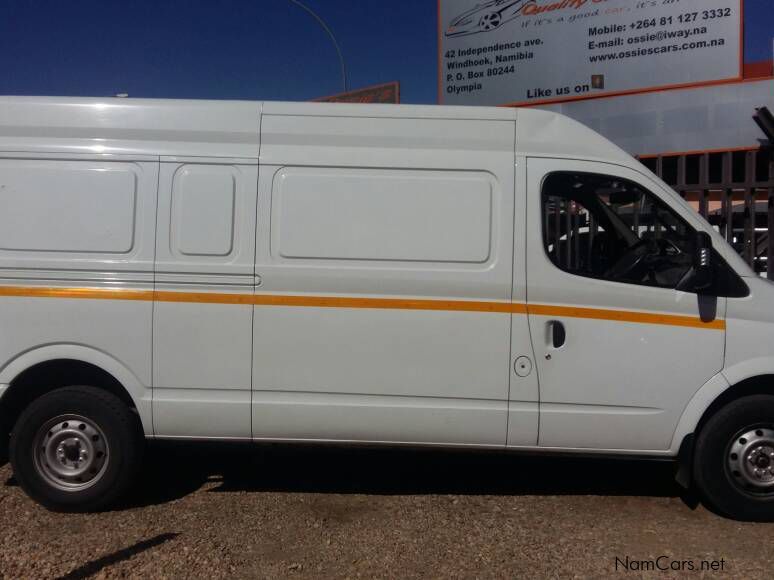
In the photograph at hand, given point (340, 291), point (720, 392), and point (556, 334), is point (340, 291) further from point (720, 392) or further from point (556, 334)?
point (720, 392)

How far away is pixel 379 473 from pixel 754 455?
2582 millimetres

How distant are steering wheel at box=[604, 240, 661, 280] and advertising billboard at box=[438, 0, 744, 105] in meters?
8.46

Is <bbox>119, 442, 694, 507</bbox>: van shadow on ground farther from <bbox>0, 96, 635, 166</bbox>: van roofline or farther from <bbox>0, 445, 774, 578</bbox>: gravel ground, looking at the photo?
<bbox>0, 96, 635, 166</bbox>: van roofline

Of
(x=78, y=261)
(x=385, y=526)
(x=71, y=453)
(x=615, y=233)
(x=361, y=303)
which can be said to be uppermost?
(x=615, y=233)

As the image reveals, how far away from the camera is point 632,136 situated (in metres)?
12.9

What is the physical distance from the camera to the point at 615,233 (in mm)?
5242

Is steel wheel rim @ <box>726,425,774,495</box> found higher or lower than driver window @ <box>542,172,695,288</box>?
lower

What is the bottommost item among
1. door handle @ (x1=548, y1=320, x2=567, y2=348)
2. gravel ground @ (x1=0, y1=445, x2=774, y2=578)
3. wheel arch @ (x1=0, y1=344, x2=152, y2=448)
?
gravel ground @ (x1=0, y1=445, x2=774, y2=578)

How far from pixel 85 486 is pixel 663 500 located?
387 centimetres

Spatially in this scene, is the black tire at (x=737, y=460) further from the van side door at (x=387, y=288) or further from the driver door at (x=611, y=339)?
the van side door at (x=387, y=288)

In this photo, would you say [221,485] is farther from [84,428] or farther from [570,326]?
[570,326]

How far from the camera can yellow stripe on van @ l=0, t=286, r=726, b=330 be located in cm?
449

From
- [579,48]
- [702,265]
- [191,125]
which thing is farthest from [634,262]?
[579,48]

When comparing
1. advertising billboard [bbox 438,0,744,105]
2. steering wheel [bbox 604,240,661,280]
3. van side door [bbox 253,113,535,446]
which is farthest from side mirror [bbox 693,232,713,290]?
advertising billboard [bbox 438,0,744,105]
